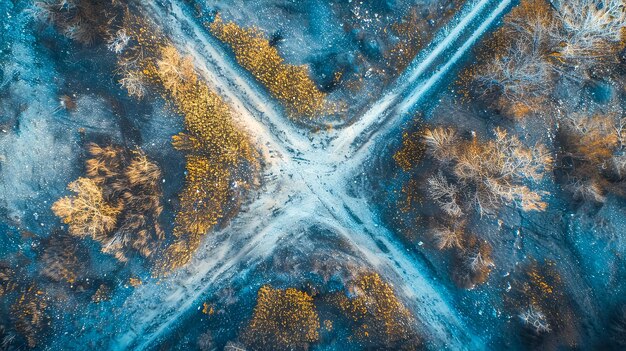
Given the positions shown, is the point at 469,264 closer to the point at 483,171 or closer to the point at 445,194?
the point at 445,194

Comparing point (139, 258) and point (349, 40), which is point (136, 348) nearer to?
point (139, 258)

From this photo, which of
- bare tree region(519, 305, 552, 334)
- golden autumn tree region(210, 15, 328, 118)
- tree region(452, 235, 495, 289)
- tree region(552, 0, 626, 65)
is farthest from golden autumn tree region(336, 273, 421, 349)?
tree region(552, 0, 626, 65)

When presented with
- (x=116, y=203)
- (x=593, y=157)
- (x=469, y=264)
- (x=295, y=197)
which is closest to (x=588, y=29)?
(x=593, y=157)

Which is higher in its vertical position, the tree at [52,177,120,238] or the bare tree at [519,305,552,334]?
the bare tree at [519,305,552,334]

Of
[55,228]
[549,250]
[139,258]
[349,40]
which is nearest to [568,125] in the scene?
[549,250]

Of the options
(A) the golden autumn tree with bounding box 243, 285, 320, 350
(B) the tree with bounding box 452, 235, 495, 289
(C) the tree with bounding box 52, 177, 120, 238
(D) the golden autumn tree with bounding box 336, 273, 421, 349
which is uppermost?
(B) the tree with bounding box 452, 235, 495, 289

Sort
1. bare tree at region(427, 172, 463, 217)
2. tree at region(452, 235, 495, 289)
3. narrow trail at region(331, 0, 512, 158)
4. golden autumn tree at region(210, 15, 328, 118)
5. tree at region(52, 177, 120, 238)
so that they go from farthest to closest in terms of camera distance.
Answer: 1. narrow trail at region(331, 0, 512, 158)
2. golden autumn tree at region(210, 15, 328, 118)
3. tree at region(452, 235, 495, 289)
4. bare tree at region(427, 172, 463, 217)
5. tree at region(52, 177, 120, 238)

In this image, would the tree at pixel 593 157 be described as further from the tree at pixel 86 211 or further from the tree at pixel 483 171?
the tree at pixel 86 211

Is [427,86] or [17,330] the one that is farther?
[427,86]

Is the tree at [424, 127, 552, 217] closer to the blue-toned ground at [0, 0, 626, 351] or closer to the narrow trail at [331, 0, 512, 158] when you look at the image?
the blue-toned ground at [0, 0, 626, 351]
